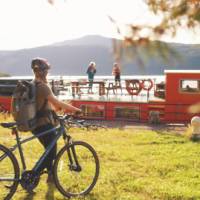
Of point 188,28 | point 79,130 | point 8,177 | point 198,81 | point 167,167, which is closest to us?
point 188,28

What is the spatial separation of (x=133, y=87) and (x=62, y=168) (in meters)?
22.8

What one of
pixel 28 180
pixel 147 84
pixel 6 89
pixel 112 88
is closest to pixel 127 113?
pixel 112 88

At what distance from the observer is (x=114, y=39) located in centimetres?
347

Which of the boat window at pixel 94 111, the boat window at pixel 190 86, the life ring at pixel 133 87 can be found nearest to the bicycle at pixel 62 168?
the boat window at pixel 190 86

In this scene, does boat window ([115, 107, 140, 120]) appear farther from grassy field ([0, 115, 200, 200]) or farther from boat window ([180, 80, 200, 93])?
grassy field ([0, 115, 200, 200])

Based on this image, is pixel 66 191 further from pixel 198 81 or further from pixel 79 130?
pixel 198 81

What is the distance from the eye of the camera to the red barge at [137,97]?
80.1 feet

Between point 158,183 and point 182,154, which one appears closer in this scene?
point 158,183

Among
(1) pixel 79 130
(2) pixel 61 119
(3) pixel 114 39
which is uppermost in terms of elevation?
(3) pixel 114 39

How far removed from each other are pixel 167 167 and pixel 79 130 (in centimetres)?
687

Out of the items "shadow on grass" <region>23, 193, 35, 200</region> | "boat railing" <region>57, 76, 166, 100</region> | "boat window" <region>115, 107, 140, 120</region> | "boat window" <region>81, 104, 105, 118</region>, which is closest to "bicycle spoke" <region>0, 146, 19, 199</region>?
"shadow on grass" <region>23, 193, 35, 200</region>

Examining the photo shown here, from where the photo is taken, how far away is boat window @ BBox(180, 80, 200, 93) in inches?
954

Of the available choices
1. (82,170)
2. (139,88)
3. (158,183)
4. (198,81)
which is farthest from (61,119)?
(139,88)

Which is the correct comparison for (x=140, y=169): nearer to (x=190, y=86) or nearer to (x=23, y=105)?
(x=23, y=105)
